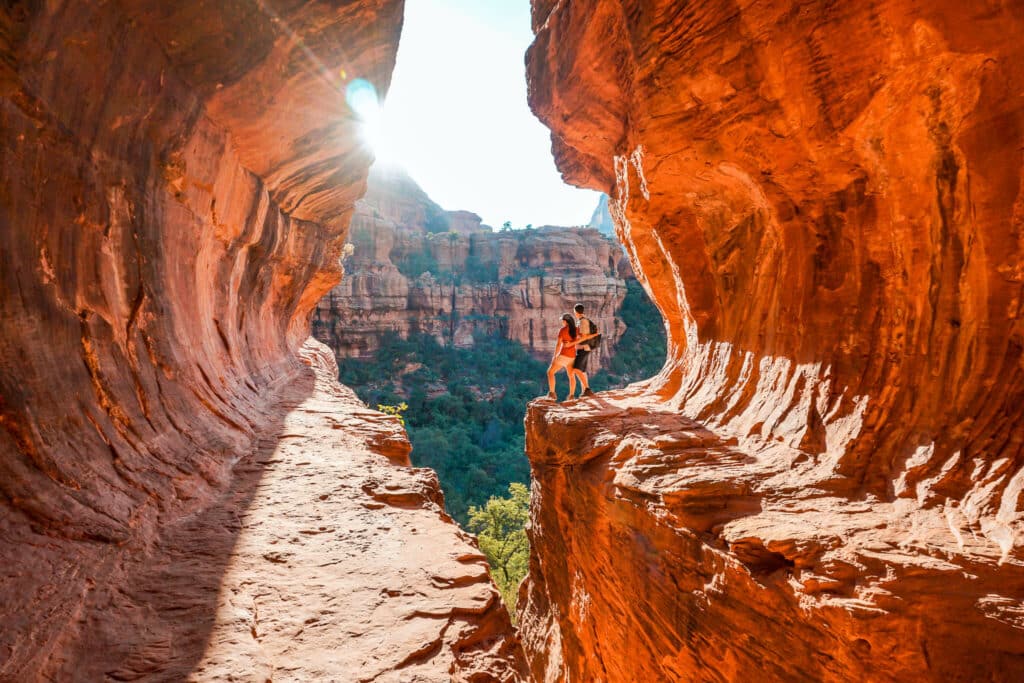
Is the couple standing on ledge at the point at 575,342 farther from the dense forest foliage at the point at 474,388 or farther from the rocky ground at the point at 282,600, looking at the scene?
the dense forest foliage at the point at 474,388

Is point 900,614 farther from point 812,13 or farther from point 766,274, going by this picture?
point 812,13

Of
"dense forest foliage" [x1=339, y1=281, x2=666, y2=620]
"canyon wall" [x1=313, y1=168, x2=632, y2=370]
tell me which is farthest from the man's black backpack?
"canyon wall" [x1=313, y1=168, x2=632, y2=370]

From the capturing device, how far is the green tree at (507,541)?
1348 centimetres

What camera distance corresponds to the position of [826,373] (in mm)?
4539

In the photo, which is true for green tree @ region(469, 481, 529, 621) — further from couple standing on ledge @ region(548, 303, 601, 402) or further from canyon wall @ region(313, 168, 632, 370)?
canyon wall @ region(313, 168, 632, 370)

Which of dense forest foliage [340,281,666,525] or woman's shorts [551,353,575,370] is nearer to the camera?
woman's shorts [551,353,575,370]

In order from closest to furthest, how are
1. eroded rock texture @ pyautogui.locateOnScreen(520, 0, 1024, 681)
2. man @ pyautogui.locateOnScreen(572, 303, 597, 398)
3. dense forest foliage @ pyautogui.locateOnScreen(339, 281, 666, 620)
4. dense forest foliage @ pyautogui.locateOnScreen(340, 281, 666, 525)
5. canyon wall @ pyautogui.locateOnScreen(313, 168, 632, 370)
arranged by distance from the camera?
eroded rock texture @ pyautogui.locateOnScreen(520, 0, 1024, 681) → man @ pyautogui.locateOnScreen(572, 303, 597, 398) → dense forest foliage @ pyautogui.locateOnScreen(339, 281, 666, 620) → dense forest foliage @ pyautogui.locateOnScreen(340, 281, 666, 525) → canyon wall @ pyautogui.locateOnScreen(313, 168, 632, 370)

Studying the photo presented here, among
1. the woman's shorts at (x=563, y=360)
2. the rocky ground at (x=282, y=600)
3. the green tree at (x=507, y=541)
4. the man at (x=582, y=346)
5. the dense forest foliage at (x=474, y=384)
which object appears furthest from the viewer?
the dense forest foliage at (x=474, y=384)

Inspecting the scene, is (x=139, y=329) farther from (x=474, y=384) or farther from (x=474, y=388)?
(x=474, y=384)

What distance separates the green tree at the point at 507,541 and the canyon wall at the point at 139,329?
387 inches

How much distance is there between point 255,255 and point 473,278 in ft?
104

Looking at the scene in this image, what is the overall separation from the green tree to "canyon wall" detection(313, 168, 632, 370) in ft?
59.4

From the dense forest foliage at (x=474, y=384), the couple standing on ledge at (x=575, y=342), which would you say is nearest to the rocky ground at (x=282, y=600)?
the couple standing on ledge at (x=575, y=342)

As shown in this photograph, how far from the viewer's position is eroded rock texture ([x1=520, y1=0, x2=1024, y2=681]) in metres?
2.91
